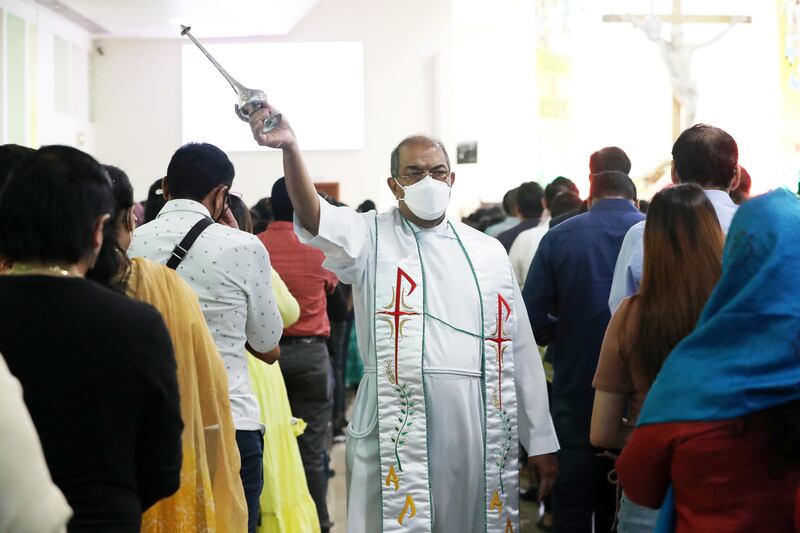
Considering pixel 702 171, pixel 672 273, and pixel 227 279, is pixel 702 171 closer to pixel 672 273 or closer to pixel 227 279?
pixel 672 273

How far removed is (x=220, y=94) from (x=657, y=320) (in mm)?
13541

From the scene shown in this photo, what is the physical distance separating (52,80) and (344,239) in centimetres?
1112

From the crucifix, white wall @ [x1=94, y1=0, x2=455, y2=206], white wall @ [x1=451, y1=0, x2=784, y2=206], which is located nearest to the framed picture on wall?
white wall @ [x1=451, y1=0, x2=784, y2=206]

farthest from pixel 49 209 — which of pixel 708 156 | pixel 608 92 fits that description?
pixel 608 92

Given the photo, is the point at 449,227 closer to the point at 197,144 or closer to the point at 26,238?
the point at 197,144

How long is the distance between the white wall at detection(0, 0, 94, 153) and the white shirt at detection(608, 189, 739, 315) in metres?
9.65

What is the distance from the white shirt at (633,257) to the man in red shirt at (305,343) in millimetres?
1924

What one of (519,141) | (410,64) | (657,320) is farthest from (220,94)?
(657,320)

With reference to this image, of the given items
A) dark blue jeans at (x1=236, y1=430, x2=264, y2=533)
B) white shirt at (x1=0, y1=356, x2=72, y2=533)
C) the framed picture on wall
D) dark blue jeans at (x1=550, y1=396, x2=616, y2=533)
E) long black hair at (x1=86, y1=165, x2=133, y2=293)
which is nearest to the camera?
white shirt at (x1=0, y1=356, x2=72, y2=533)

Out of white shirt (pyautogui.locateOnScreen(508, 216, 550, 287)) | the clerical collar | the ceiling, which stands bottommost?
white shirt (pyautogui.locateOnScreen(508, 216, 550, 287))

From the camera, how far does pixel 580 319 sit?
381 cm

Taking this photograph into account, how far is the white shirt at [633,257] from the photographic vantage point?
3127mm

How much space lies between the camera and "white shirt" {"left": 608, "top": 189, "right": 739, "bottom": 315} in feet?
10.3

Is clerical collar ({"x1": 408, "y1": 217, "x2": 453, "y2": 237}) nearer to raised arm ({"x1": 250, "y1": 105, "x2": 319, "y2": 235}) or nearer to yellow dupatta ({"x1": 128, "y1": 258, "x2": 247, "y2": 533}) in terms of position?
raised arm ({"x1": 250, "y1": 105, "x2": 319, "y2": 235})
